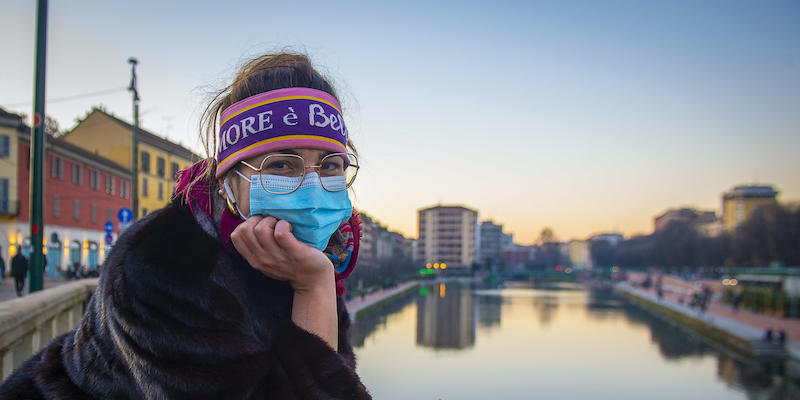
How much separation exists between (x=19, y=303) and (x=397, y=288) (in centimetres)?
3509

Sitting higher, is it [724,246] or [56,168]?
[56,168]

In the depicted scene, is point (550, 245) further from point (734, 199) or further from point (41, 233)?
point (41, 233)

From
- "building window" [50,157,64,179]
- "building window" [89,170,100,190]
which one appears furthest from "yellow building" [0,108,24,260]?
"building window" [89,170,100,190]

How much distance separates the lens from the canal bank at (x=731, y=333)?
65.9ft

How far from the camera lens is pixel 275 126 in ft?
3.30

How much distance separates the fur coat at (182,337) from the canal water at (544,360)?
1023 centimetres

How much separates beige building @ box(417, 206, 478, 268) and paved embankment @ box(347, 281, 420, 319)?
38334mm

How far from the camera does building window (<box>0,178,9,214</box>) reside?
672 inches

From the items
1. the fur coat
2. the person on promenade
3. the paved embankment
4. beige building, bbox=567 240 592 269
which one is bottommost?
beige building, bbox=567 240 592 269

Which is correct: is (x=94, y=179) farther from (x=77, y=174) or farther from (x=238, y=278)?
(x=238, y=278)

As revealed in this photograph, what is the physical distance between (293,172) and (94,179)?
2194 cm

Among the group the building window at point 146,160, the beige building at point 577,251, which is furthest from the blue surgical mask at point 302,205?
the beige building at point 577,251

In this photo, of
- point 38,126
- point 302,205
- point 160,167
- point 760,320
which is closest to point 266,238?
point 302,205

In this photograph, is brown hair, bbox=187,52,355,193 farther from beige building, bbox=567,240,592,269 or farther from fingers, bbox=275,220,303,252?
beige building, bbox=567,240,592,269
